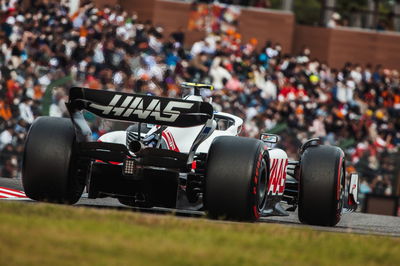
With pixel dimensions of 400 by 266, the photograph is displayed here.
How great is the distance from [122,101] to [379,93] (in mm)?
20355

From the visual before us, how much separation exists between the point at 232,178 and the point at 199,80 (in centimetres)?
1538

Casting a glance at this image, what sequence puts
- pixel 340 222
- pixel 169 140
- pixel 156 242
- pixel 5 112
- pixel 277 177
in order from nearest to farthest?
pixel 156 242
pixel 169 140
pixel 277 177
pixel 340 222
pixel 5 112

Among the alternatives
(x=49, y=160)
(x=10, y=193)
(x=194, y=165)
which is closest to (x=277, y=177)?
(x=194, y=165)

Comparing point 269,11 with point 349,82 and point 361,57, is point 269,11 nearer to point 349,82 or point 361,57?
point 361,57

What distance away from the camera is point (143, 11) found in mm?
31328

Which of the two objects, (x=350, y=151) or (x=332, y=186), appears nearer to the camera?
(x=332, y=186)

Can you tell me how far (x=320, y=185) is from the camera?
10312 mm

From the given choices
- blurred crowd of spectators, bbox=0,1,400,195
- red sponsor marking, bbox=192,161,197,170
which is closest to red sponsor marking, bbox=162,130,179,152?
red sponsor marking, bbox=192,161,197,170

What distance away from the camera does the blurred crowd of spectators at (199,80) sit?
55.6ft

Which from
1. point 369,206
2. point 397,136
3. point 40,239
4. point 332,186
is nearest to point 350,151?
point 369,206

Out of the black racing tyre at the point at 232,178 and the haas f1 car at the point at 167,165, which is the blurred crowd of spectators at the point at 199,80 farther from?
the black racing tyre at the point at 232,178

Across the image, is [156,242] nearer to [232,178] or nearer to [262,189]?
[232,178]

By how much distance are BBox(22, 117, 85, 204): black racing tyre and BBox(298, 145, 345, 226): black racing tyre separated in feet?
7.79

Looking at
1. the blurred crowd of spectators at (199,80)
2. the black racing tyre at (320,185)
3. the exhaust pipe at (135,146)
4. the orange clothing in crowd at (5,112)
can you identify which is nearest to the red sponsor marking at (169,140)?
the exhaust pipe at (135,146)
